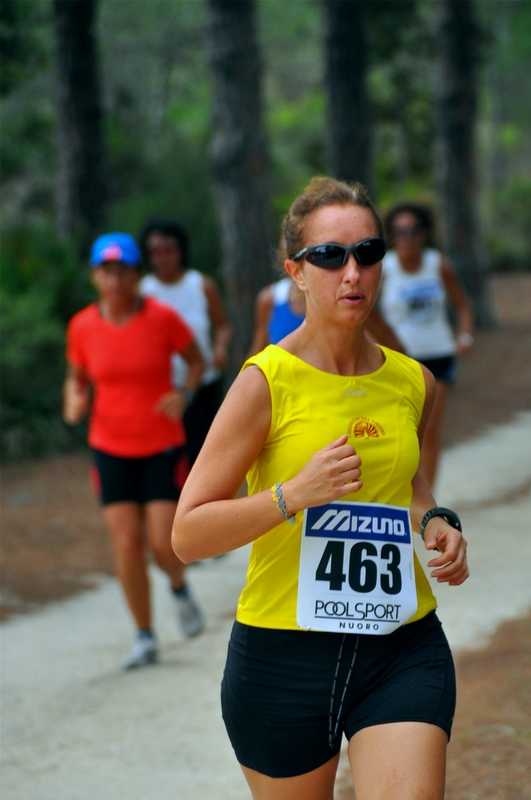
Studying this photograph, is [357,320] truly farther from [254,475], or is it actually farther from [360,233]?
[254,475]

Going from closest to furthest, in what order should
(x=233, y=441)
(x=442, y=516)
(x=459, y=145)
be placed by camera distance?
1. (x=233, y=441)
2. (x=442, y=516)
3. (x=459, y=145)

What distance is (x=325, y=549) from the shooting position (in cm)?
261

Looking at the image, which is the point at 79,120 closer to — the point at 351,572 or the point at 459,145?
the point at 459,145

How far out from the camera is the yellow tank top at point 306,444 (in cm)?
256

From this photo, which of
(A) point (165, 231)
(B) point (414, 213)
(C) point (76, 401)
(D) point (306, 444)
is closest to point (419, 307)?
(B) point (414, 213)

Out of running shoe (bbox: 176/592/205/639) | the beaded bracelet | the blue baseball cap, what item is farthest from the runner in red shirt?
the beaded bracelet

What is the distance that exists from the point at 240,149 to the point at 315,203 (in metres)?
8.80

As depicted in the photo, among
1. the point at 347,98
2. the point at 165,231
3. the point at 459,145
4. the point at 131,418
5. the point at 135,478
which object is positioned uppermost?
the point at 347,98

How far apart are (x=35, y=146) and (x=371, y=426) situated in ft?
68.1

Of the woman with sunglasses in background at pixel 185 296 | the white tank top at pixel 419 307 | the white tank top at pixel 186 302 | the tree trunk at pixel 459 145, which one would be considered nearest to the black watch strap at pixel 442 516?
the woman with sunglasses in background at pixel 185 296

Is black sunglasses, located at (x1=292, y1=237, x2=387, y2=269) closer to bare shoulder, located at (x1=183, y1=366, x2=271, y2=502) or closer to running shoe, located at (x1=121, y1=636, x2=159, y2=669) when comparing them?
bare shoulder, located at (x1=183, y1=366, x2=271, y2=502)

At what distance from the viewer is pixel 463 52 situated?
17953mm

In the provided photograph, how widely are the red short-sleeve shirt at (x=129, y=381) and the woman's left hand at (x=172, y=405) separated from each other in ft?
0.10

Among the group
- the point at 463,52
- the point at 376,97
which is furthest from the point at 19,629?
the point at 376,97
